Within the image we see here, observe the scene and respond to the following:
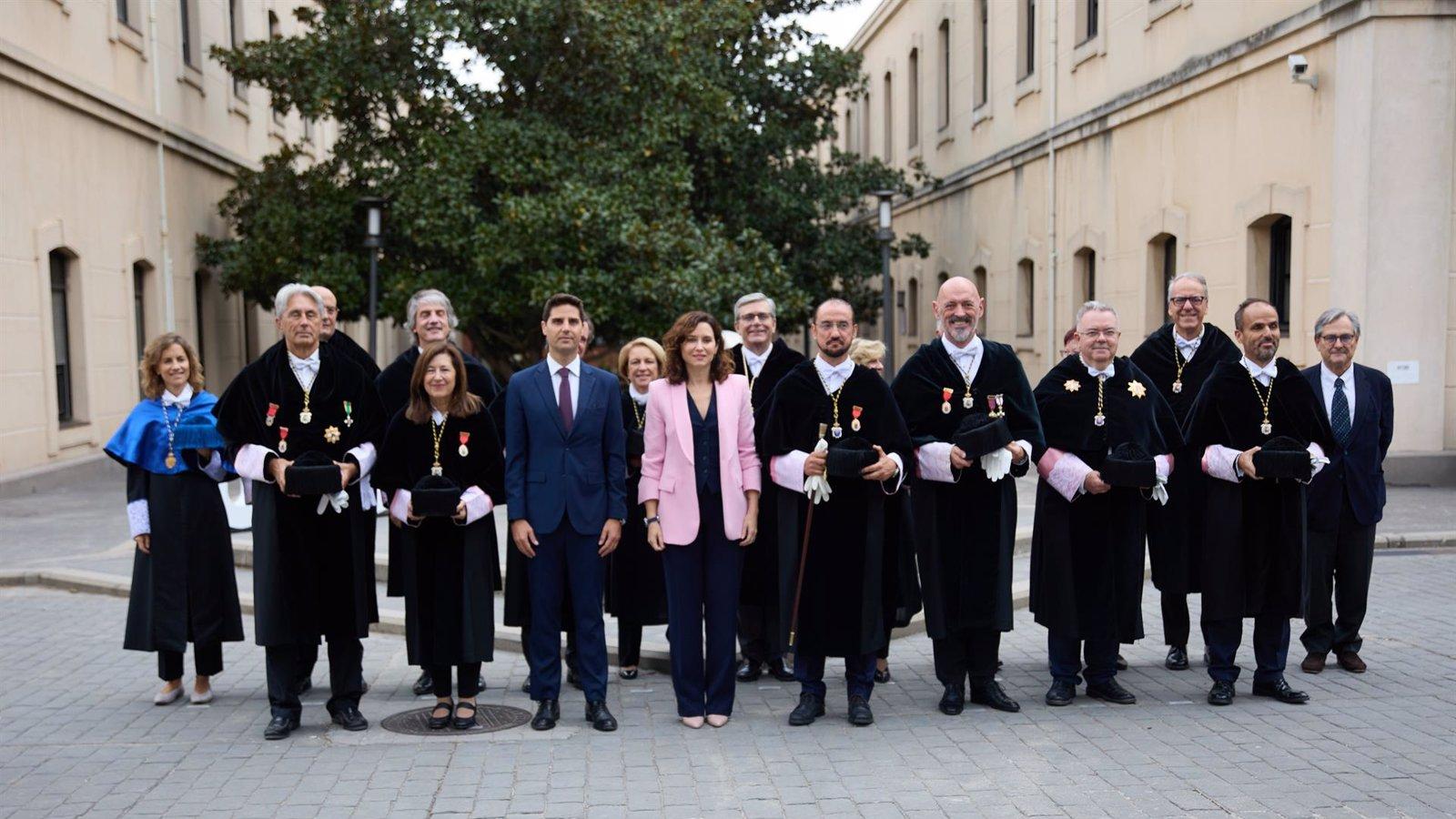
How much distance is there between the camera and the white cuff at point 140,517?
6.38m

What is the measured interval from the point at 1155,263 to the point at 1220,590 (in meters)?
10.9

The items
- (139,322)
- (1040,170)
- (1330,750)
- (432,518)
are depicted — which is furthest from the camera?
(1040,170)

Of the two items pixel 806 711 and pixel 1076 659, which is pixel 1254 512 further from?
pixel 806 711

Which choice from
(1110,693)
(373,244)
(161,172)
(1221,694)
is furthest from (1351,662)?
(161,172)

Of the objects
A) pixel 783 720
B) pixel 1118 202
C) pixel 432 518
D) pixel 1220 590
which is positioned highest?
pixel 1118 202

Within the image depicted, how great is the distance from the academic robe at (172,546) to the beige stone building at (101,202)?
8805 millimetres

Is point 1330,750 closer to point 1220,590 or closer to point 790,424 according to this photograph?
point 1220,590

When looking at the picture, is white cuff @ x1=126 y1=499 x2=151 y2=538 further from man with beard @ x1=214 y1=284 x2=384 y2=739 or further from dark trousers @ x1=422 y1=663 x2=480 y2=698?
dark trousers @ x1=422 y1=663 x2=480 y2=698

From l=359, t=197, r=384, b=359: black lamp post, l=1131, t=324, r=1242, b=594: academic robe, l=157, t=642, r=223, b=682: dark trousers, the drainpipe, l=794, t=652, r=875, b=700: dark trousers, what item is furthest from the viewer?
the drainpipe

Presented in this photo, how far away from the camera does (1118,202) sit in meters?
17.3

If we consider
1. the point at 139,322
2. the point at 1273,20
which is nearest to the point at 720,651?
the point at 1273,20

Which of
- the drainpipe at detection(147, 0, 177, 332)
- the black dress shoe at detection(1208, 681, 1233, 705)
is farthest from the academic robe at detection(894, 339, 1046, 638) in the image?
the drainpipe at detection(147, 0, 177, 332)

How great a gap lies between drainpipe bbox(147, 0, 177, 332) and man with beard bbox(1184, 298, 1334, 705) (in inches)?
620

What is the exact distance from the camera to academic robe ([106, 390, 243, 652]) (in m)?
6.39
